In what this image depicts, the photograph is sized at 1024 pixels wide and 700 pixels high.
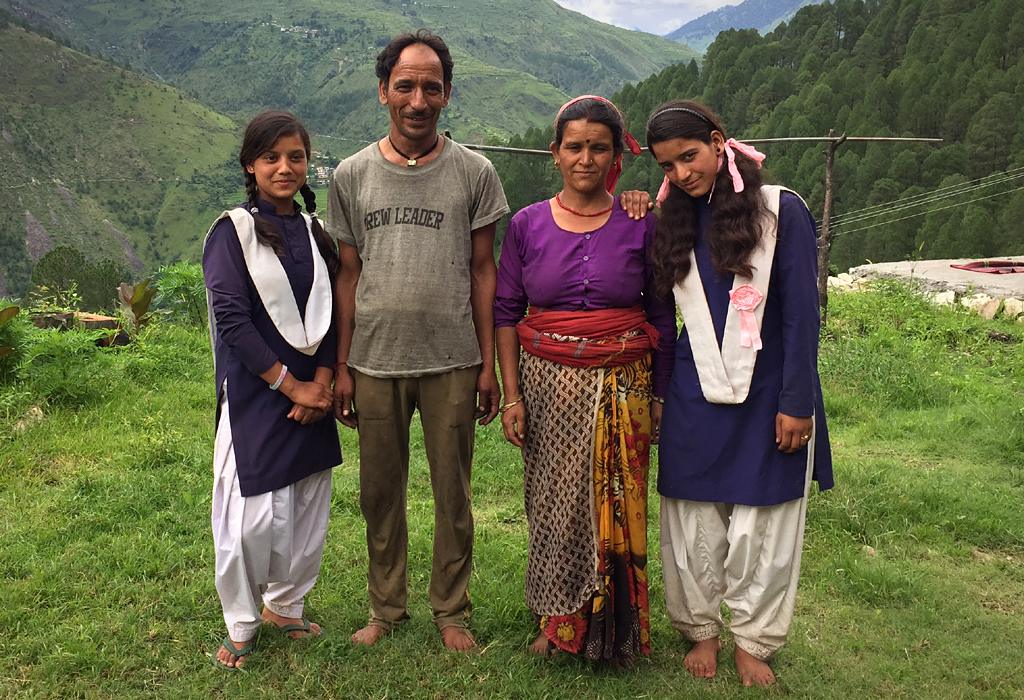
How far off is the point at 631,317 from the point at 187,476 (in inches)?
111

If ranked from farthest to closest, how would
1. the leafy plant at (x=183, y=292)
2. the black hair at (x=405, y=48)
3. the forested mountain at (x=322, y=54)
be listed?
the forested mountain at (x=322, y=54)
the leafy plant at (x=183, y=292)
the black hair at (x=405, y=48)

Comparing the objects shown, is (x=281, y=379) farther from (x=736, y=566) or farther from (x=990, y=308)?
(x=990, y=308)

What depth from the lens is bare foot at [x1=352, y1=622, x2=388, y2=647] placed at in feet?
9.25

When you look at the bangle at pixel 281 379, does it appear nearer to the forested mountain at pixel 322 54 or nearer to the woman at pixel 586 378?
the woman at pixel 586 378

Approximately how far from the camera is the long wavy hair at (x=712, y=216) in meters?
2.45

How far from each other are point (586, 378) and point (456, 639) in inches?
41.6

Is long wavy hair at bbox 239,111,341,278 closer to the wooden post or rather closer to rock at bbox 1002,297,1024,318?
the wooden post

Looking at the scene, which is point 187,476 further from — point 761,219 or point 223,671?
point 761,219

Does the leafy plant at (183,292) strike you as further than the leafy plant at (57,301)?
Yes

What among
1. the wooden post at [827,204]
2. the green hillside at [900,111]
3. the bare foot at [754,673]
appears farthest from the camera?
the green hillside at [900,111]

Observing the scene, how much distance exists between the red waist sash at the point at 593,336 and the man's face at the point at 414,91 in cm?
72

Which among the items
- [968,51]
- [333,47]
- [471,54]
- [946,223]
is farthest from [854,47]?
[471,54]

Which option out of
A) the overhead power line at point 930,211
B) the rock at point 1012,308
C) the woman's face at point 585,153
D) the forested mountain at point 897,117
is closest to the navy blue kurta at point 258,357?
the woman's face at point 585,153

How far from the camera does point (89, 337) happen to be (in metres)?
5.57
